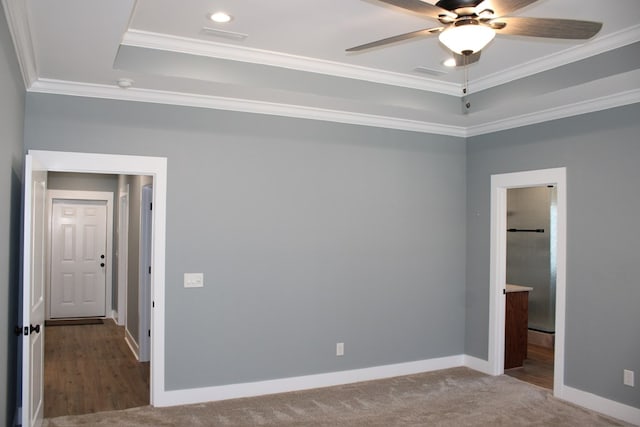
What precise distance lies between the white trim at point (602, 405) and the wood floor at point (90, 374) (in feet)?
11.8

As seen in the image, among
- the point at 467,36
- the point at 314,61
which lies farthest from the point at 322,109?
the point at 467,36

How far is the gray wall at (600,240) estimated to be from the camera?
4035 millimetres

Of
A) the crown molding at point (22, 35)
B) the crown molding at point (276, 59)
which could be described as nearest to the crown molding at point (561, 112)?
the crown molding at point (276, 59)

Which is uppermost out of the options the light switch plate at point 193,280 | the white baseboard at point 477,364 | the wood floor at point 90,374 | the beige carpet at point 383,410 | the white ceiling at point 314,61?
the white ceiling at point 314,61

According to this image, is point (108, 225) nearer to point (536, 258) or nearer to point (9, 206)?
point (9, 206)

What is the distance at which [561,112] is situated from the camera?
4.52m

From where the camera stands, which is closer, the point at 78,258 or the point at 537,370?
the point at 537,370

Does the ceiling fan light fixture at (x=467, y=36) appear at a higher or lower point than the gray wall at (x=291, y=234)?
higher

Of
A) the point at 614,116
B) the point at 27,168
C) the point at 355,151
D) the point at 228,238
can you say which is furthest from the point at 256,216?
the point at 614,116

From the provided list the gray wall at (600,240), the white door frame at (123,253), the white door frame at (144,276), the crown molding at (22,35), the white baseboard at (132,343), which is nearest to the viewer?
the crown molding at (22,35)

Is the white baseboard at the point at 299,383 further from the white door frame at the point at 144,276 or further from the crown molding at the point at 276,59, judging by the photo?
the crown molding at the point at 276,59

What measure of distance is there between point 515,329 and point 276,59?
3759mm

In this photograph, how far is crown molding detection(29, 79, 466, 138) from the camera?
3908mm

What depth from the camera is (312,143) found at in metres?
4.79
